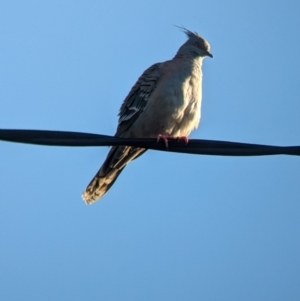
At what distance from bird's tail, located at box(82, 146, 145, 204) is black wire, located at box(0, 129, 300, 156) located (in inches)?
107

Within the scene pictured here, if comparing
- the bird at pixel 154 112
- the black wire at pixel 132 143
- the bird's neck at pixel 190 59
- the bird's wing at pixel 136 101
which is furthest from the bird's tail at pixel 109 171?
the black wire at pixel 132 143

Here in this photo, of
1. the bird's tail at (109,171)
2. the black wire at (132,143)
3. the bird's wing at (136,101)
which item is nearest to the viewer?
the black wire at (132,143)

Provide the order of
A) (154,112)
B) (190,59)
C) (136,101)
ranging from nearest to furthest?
(154,112) → (136,101) → (190,59)

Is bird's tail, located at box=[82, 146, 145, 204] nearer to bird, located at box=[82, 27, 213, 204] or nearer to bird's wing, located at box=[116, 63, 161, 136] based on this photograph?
bird, located at box=[82, 27, 213, 204]

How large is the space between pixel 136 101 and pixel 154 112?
0.38 m

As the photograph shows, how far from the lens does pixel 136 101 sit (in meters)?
8.38

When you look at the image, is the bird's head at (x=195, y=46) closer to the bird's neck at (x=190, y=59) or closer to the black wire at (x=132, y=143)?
the bird's neck at (x=190, y=59)

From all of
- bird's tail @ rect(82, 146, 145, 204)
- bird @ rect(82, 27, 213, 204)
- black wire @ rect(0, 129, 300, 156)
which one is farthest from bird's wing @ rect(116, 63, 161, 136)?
black wire @ rect(0, 129, 300, 156)

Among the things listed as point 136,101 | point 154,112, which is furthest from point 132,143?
point 136,101

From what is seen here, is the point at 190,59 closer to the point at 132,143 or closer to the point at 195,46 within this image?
the point at 195,46

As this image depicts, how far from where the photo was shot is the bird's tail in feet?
26.2

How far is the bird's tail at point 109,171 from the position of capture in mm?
7988

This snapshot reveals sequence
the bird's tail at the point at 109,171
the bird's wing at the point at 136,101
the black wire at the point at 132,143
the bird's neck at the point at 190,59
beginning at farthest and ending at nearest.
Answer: the bird's neck at the point at 190,59
the bird's wing at the point at 136,101
the bird's tail at the point at 109,171
the black wire at the point at 132,143

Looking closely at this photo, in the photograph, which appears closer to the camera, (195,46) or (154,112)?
(154,112)
